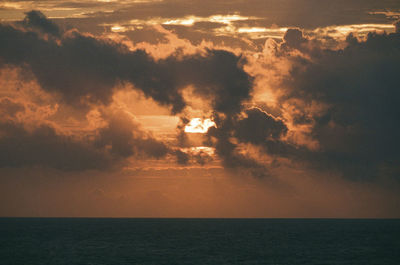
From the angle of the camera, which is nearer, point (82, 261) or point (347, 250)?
point (82, 261)

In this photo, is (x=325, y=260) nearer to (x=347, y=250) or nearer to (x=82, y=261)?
(x=347, y=250)

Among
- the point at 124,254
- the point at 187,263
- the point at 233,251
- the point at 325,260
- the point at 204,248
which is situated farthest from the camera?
the point at 204,248

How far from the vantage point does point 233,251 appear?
138000 mm

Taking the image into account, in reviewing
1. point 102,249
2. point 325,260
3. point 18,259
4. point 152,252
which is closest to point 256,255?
point 325,260

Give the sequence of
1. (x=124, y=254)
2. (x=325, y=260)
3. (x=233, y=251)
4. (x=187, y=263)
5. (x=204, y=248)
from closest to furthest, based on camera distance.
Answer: (x=187, y=263), (x=325, y=260), (x=124, y=254), (x=233, y=251), (x=204, y=248)

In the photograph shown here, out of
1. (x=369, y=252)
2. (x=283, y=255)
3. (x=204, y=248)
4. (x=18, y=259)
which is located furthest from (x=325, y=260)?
(x=18, y=259)

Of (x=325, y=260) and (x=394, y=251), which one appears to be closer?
(x=325, y=260)

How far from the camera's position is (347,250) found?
145 metres

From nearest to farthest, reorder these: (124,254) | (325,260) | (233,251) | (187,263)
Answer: (187,263) → (325,260) → (124,254) → (233,251)

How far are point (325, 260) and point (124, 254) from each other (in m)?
45.8

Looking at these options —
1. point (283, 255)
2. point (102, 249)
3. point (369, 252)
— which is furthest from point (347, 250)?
point (102, 249)

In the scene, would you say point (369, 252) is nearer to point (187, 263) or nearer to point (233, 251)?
point (233, 251)

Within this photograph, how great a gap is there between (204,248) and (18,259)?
5057 cm

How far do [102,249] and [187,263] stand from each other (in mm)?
38514
